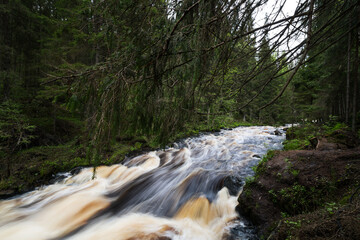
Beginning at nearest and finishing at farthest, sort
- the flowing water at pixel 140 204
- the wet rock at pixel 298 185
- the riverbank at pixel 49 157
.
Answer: the wet rock at pixel 298 185 < the flowing water at pixel 140 204 < the riverbank at pixel 49 157

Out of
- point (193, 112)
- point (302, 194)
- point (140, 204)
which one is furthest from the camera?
point (140, 204)

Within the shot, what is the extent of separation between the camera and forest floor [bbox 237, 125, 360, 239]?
233 centimetres

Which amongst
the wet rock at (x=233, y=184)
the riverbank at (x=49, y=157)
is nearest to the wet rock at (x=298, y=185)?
the wet rock at (x=233, y=184)

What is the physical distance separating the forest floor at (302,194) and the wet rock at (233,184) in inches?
28.6

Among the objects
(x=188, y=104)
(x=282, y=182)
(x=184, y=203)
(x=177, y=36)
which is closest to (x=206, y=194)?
(x=184, y=203)

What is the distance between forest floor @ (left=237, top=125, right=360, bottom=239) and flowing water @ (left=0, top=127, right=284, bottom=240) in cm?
61

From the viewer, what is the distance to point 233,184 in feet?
17.1

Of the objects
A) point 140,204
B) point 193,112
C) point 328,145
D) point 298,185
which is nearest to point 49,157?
point 140,204

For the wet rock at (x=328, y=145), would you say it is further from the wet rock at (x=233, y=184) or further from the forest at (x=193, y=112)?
the wet rock at (x=233, y=184)

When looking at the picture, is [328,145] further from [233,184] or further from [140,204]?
[140,204]

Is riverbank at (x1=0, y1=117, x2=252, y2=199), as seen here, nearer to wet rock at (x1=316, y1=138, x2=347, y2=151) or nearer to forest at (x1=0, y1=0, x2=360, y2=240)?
forest at (x1=0, y1=0, x2=360, y2=240)

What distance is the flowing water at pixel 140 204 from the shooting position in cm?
398

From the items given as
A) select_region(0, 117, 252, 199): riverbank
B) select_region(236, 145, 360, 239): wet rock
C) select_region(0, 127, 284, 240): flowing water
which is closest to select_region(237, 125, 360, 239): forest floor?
select_region(236, 145, 360, 239): wet rock

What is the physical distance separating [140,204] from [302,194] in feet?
13.3
